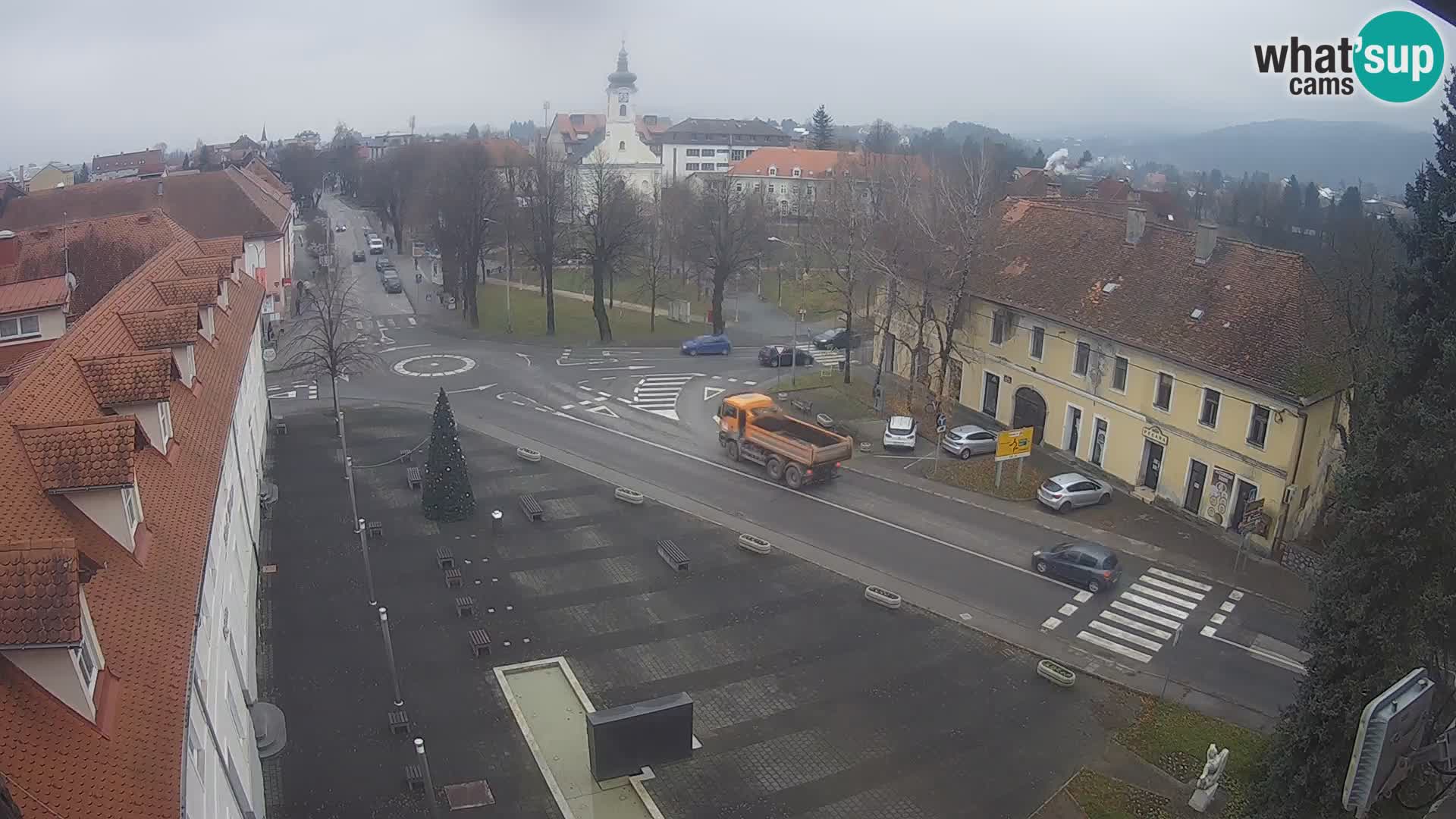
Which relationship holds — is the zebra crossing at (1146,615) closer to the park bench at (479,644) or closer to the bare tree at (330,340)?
the park bench at (479,644)

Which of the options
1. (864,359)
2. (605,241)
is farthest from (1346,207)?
(605,241)

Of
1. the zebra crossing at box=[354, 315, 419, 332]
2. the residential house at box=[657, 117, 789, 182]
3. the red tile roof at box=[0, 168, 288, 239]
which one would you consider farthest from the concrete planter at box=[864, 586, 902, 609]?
the residential house at box=[657, 117, 789, 182]

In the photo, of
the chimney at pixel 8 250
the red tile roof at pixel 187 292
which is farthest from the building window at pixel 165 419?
the chimney at pixel 8 250

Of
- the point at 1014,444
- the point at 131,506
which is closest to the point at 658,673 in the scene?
the point at 131,506

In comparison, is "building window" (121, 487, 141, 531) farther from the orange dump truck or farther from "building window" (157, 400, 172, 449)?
the orange dump truck

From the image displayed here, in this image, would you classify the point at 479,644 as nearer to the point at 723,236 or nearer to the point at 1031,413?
the point at 1031,413

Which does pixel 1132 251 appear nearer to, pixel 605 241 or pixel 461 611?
pixel 461 611
